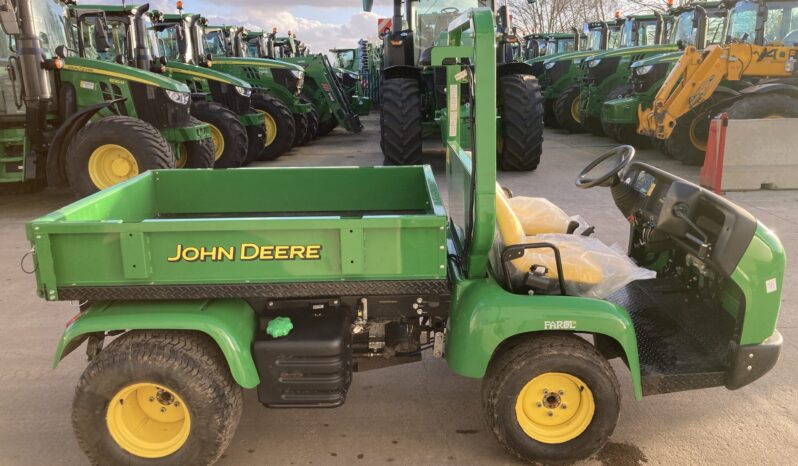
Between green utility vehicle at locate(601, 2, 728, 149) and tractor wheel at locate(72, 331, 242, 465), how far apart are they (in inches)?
389

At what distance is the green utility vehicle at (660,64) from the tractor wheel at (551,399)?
9.05m

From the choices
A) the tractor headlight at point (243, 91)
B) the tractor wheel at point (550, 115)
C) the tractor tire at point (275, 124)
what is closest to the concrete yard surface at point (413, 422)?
the tractor headlight at point (243, 91)

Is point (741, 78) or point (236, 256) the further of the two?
point (741, 78)

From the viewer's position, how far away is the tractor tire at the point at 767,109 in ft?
32.3

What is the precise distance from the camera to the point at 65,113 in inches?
343

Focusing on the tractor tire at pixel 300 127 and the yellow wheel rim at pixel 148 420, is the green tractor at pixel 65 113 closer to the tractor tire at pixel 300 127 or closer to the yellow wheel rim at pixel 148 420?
→ the tractor tire at pixel 300 127

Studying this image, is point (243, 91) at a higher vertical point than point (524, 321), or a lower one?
higher

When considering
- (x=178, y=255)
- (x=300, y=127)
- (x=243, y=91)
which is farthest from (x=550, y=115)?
(x=178, y=255)

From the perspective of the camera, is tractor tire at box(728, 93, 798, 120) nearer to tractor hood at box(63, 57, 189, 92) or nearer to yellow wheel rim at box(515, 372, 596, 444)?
tractor hood at box(63, 57, 189, 92)

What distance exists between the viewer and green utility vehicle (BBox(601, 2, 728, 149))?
39.2 feet

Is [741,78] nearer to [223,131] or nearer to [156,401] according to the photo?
[223,131]

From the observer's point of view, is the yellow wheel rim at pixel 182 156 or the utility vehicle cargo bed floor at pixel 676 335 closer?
the utility vehicle cargo bed floor at pixel 676 335

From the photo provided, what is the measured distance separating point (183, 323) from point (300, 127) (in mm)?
12081

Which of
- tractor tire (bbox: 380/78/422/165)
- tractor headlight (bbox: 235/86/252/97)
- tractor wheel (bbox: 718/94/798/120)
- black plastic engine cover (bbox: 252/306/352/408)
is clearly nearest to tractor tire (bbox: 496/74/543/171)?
tractor tire (bbox: 380/78/422/165)
